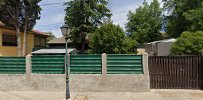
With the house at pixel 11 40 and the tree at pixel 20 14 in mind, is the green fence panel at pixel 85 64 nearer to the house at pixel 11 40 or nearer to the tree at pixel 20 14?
the house at pixel 11 40

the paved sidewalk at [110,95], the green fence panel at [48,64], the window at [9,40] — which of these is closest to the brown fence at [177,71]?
the paved sidewalk at [110,95]

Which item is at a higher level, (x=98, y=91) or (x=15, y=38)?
(x=15, y=38)

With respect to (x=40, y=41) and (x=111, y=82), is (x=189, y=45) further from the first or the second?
(x=40, y=41)

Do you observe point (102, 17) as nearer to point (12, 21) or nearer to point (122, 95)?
point (12, 21)

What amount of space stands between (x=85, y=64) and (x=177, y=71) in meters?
4.54

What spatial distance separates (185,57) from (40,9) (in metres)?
22.2

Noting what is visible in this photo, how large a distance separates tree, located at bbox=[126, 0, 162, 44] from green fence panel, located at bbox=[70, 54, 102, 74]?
46.2 meters

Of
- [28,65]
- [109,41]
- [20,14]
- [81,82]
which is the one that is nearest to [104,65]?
[81,82]

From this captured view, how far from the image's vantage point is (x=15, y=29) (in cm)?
3162

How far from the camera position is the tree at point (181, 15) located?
32409mm

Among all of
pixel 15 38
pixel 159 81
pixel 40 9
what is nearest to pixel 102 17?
pixel 40 9

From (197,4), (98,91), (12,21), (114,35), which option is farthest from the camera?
(197,4)

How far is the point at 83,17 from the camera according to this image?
124ft

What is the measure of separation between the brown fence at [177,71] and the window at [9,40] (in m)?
19.5
